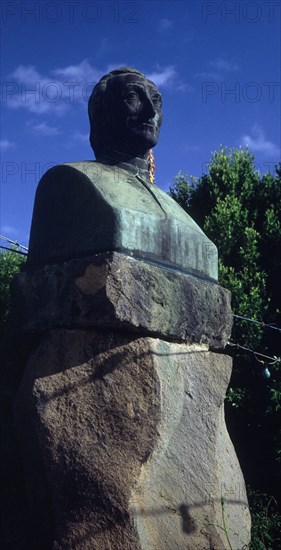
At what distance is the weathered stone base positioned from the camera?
326 centimetres

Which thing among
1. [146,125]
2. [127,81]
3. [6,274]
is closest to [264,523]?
[6,274]

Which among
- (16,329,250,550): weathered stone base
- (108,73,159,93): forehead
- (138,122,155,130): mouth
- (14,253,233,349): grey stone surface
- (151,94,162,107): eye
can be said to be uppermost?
(108,73,159,93): forehead

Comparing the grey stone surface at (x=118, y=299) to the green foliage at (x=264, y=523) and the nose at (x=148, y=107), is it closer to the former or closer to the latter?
the nose at (x=148, y=107)

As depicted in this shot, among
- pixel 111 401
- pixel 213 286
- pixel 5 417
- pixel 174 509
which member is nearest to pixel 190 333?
pixel 213 286

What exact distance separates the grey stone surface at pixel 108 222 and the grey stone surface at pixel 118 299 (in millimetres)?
117

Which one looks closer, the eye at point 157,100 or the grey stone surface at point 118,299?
the grey stone surface at point 118,299

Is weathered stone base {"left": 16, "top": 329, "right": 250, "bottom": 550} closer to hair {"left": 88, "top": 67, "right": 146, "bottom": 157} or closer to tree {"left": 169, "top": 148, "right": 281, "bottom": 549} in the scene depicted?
hair {"left": 88, "top": 67, "right": 146, "bottom": 157}

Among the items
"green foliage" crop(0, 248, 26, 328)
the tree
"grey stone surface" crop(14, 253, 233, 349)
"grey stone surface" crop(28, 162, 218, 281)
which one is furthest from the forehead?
the tree

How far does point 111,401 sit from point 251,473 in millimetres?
4396

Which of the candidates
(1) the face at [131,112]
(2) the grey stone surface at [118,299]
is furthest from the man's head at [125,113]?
(2) the grey stone surface at [118,299]

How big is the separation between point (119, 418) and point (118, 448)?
6.0 inches

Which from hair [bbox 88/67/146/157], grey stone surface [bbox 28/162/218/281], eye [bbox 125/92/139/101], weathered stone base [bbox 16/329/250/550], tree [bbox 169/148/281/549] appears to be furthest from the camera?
tree [bbox 169/148/281/549]

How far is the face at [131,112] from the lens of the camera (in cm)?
418

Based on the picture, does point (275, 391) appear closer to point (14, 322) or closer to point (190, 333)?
point (190, 333)
